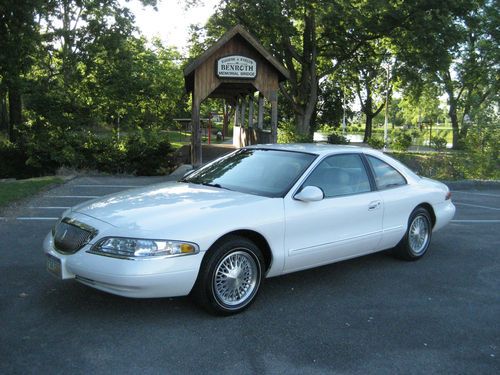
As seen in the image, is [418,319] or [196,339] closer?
[196,339]

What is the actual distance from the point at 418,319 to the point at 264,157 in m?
2.31

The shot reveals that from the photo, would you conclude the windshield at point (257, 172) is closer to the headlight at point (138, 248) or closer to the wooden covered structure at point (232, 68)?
the headlight at point (138, 248)

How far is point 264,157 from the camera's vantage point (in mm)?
5695

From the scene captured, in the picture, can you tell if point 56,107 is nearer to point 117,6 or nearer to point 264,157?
point 117,6

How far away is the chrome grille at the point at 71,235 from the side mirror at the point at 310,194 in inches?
74.8

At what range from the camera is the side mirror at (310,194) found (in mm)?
4883

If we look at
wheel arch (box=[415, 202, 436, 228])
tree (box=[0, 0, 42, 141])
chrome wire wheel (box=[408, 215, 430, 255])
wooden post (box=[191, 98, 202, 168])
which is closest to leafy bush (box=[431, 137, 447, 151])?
wooden post (box=[191, 98, 202, 168])

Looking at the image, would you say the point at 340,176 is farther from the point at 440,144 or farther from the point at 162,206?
the point at 440,144

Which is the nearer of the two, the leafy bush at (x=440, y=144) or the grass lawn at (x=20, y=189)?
the grass lawn at (x=20, y=189)

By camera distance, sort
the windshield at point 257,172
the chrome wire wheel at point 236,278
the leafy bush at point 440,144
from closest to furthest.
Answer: the chrome wire wheel at point 236,278
the windshield at point 257,172
the leafy bush at point 440,144

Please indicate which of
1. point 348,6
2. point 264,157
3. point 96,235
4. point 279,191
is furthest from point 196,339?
point 348,6

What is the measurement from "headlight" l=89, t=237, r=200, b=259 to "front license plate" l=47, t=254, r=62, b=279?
0.38m

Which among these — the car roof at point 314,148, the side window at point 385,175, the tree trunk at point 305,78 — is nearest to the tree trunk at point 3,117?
the tree trunk at point 305,78

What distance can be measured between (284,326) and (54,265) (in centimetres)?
201
